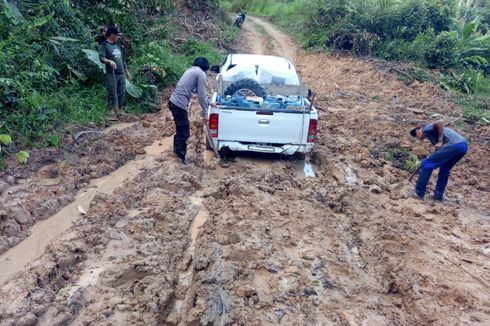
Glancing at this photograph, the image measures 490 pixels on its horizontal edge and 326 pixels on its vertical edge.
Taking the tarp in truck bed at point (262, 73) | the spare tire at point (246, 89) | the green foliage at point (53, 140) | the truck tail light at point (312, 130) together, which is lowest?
the green foliage at point (53, 140)

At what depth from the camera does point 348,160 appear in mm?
8172

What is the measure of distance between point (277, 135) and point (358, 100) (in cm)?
673

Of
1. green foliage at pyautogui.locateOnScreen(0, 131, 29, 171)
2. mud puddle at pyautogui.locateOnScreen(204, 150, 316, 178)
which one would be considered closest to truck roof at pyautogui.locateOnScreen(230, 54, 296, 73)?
mud puddle at pyautogui.locateOnScreen(204, 150, 316, 178)

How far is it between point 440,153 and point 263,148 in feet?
9.53

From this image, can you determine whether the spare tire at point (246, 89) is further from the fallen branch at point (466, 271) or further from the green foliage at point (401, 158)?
the fallen branch at point (466, 271)

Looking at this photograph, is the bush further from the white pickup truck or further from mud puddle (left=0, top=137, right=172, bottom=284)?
mud puddle (left=0, top=137, right=172, bottom=284)

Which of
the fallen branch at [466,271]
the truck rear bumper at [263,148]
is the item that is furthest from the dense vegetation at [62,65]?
the fallen branch at [466,271]

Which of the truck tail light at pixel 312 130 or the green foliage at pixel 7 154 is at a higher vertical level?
the truck tail light at pixel 312 130

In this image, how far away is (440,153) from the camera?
22.2ft

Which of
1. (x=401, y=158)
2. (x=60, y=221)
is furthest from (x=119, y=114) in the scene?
(x=401, y=158)

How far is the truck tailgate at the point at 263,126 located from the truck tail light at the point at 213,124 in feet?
0.22

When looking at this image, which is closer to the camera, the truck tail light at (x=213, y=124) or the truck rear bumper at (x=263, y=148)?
the truck tail light at (x=213, y=124)

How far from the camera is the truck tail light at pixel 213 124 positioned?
7.27m

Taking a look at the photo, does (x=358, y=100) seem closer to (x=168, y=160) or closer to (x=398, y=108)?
(x=398, y=108)
